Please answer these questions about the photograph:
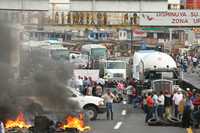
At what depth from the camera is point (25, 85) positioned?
2370cm

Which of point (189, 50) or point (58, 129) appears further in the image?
point (189, 50)

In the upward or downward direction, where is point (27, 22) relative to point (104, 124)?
upward

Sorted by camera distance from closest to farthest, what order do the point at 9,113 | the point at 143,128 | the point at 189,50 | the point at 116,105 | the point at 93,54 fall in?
the point at 9,113 < the point at 143,128 < the point at 116,105 < the point at 93,54 < the point at 189,50

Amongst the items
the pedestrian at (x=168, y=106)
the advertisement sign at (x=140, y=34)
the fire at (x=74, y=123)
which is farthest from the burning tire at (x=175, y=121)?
the advertisement sign at (x=140, y=34)

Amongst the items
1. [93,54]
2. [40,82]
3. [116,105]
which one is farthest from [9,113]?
[93,54]

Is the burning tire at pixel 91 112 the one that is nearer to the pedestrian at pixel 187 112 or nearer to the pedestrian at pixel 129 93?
the pedestrian at pixel 187 112

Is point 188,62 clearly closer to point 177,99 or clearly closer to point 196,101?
point 177,99

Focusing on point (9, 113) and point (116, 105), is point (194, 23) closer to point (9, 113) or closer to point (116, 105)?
point (116, 105)

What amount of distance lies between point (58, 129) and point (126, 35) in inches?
1976

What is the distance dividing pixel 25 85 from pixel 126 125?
18.5ft

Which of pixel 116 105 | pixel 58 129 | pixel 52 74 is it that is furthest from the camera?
pixel 116 105

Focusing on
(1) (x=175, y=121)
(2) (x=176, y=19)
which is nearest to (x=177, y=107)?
(1) (x=175, y=121)

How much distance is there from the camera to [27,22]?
25.7 metres

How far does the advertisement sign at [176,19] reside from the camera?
4884 centimetres
